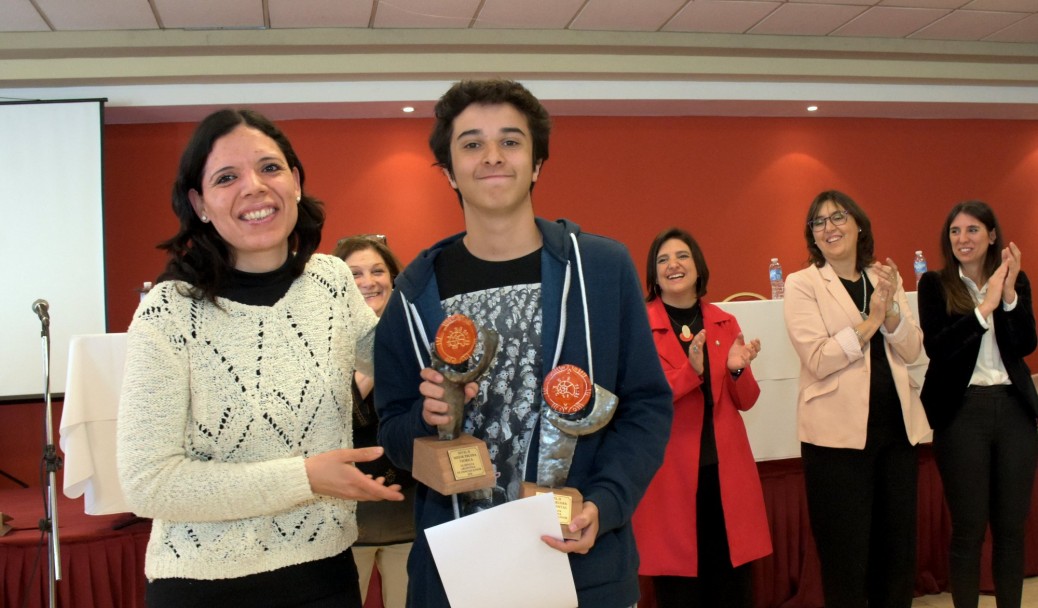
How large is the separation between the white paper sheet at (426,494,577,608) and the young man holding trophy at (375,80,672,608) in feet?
0.13

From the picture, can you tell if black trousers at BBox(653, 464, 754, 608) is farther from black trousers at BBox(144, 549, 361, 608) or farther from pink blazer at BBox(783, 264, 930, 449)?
black trousers at BBox(144, 549, 361, 608)

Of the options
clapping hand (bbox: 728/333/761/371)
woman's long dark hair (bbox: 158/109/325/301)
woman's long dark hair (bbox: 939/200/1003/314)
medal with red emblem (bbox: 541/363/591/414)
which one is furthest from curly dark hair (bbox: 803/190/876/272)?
woman's long dark hair (bbox: 158/109/325/301)

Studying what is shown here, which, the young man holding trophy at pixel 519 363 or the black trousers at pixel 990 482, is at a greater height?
the young man holding trophy at pixel 519 363

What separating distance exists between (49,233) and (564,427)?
510 cm

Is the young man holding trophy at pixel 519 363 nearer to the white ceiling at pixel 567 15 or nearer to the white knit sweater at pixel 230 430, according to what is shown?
the white knit sweater at pixel 230 430

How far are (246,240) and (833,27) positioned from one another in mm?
5653

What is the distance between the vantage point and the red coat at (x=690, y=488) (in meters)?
2.66

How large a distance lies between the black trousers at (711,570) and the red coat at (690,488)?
38 millimetres

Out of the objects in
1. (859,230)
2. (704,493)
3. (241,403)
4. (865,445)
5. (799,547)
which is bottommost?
(799,547)

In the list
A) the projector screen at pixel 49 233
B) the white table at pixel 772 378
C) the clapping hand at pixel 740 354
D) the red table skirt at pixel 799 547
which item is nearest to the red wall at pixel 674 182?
the projector screen at pixel 49 233

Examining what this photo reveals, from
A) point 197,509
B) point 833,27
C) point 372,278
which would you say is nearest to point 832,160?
point 833,27

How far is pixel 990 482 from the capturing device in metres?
2.88

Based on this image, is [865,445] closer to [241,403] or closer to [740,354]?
[740,354]

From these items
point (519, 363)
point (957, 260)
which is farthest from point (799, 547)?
point (519, 363)
